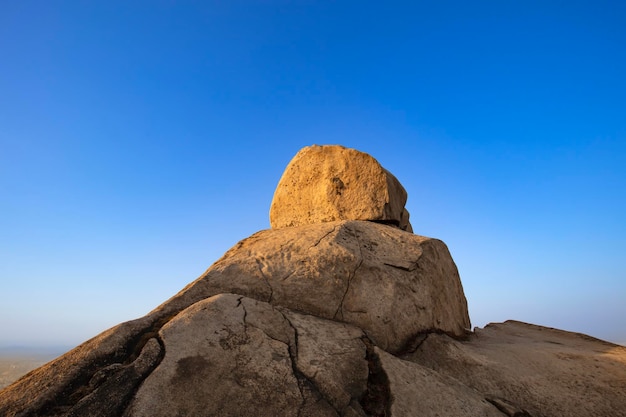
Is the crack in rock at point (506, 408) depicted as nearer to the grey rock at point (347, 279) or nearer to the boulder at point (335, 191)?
the grey rock at point (347, 279)

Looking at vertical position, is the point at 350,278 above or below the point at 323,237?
below

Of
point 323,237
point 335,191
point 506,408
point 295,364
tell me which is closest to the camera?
point 295,364

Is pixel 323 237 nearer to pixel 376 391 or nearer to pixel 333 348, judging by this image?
pixel 333 348

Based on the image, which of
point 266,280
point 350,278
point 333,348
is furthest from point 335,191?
point 333,348

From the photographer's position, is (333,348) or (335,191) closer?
(333,348)

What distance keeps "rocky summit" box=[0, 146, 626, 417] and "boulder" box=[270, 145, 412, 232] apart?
0.02 meters

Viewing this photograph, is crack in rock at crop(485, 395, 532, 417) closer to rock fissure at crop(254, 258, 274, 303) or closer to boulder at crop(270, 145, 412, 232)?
rock fissure at crop(254, 258, 274, 303)

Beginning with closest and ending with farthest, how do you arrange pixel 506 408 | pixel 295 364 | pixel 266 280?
pixel 295 364 → pixel 506 408 → pixel 266 280

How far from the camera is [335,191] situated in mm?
6203

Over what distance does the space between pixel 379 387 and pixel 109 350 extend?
1.97m

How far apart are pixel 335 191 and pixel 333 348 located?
3276 millimetres

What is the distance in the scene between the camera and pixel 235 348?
287 cm

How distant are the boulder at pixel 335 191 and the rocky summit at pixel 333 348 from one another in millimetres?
24

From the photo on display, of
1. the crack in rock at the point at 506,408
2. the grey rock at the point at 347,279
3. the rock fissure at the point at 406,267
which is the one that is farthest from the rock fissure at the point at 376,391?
the rock fissure at the point at 406,267
